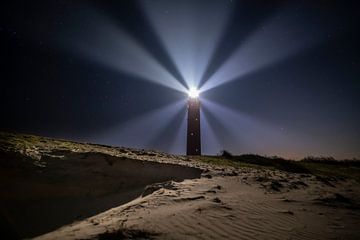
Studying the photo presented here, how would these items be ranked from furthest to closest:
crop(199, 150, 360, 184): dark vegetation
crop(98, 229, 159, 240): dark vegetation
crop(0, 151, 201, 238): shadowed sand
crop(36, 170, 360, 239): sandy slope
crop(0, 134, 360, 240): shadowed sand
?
crop(199, 150, 360, 184): dark vegetation → crop(0, 151, 201, 238): shadowed sand → crop(0, 134, 360, 240): shadowed sand → crop(36, 170, 360, 239): sandy slope → crop(98, 229, 159, 240): dark vegetation

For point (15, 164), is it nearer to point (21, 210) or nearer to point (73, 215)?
point (21, 210)

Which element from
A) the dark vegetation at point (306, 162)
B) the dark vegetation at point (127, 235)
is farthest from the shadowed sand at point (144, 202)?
the dark vegetation at point (306, 162)

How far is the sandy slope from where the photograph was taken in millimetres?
4223

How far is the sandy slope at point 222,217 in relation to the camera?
4223 millimetres

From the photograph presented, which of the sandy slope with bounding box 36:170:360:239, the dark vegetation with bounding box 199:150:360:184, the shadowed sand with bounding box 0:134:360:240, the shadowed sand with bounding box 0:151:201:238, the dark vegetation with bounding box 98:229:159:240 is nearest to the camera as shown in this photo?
the dark vegetation with bounding box 98:229:159:240

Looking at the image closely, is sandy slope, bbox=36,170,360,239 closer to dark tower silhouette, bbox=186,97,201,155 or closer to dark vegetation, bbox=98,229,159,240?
dark vegetation, bbox=98,229,159,240

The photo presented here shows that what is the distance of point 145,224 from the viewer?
173 inches

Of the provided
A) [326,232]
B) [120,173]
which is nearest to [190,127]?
[120,173]

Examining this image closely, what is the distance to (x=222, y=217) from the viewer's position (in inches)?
195

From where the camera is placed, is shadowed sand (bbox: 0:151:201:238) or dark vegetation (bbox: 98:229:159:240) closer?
dark vegetation (bbox: 98:229:159:240)

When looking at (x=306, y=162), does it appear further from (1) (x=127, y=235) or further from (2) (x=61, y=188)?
(1) (x=127, y=235)

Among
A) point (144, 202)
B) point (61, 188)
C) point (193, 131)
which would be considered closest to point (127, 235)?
point (144, 202)

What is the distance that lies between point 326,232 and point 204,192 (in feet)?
9.65

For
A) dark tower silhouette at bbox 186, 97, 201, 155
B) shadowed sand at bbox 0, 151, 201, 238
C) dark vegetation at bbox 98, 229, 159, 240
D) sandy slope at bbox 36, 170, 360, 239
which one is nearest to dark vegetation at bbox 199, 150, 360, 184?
dark tower silhouette at bbox 186, 97, 201, 155
